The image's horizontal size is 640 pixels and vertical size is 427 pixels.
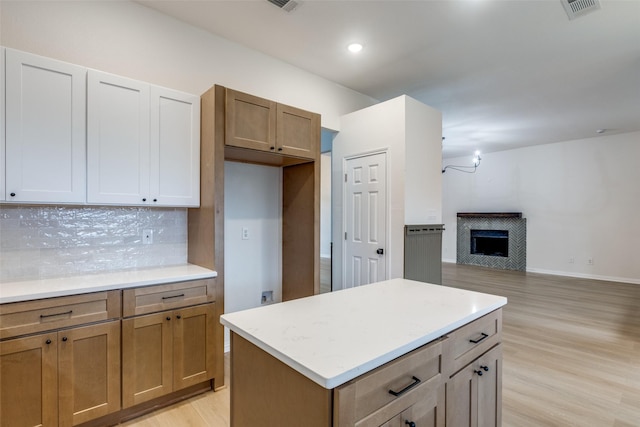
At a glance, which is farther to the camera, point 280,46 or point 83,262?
point 280,46

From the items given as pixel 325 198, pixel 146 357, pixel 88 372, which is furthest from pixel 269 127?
pixel 325 198

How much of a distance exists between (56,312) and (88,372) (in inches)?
16.2

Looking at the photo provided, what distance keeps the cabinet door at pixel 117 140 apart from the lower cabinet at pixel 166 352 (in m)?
0.87

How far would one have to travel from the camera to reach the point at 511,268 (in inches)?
291

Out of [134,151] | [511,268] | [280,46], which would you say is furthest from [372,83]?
[511,268]

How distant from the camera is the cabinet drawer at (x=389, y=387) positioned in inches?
33.3

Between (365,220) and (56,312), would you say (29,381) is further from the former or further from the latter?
(365,220)

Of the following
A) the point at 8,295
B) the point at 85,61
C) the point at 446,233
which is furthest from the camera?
the point at 446,233

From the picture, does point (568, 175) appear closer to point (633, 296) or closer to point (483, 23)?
point (633, 296)

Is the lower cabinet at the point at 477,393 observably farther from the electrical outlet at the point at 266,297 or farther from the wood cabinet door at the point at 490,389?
the electrical outlet at the point at 266,297

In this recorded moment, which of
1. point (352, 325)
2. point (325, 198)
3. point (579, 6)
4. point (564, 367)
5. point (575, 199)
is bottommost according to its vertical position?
point (564, 367)

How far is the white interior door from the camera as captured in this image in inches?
136

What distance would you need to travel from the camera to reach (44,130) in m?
1.89

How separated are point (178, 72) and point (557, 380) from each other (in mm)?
4083
